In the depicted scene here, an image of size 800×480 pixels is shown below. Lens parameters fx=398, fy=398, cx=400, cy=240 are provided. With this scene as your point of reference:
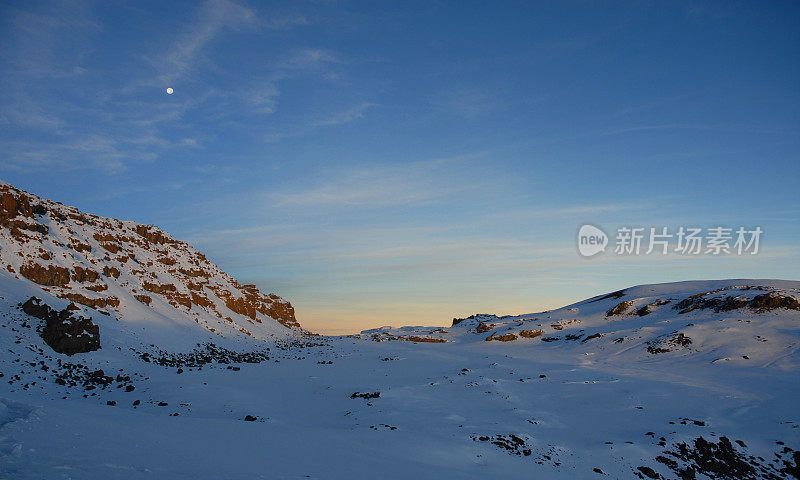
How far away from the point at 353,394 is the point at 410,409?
14.2 ft

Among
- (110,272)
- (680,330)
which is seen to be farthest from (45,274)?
(680,330)

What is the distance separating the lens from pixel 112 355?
25844mm

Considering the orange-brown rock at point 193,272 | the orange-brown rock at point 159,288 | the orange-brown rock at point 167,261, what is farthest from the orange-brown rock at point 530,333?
the orange-brown rock at point 167,261

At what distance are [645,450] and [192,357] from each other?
3193 centimetres

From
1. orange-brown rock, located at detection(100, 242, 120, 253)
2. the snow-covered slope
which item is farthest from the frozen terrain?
orange-brown rock, located at detection(100, 242, 120, 253)

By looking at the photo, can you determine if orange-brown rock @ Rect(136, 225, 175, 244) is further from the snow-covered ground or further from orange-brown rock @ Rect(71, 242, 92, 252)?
the snow-covered ground

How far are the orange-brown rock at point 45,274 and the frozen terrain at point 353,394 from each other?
118mm

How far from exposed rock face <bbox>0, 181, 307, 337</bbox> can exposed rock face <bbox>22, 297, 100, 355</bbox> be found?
7804 millimetres

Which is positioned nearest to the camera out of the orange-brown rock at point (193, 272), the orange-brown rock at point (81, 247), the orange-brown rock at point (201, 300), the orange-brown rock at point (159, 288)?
the orange-brown rock at point (81, 247)

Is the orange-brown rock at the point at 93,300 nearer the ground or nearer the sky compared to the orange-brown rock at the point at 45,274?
nearer the ground

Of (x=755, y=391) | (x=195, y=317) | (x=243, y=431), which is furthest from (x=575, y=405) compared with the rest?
(x=195, y=317)

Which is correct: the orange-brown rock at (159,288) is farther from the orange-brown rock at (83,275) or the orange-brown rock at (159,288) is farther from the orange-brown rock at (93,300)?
the orange-brown rock at (93,300)

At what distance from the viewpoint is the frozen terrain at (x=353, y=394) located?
10.4 meters

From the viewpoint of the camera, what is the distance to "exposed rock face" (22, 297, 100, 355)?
905 inches
